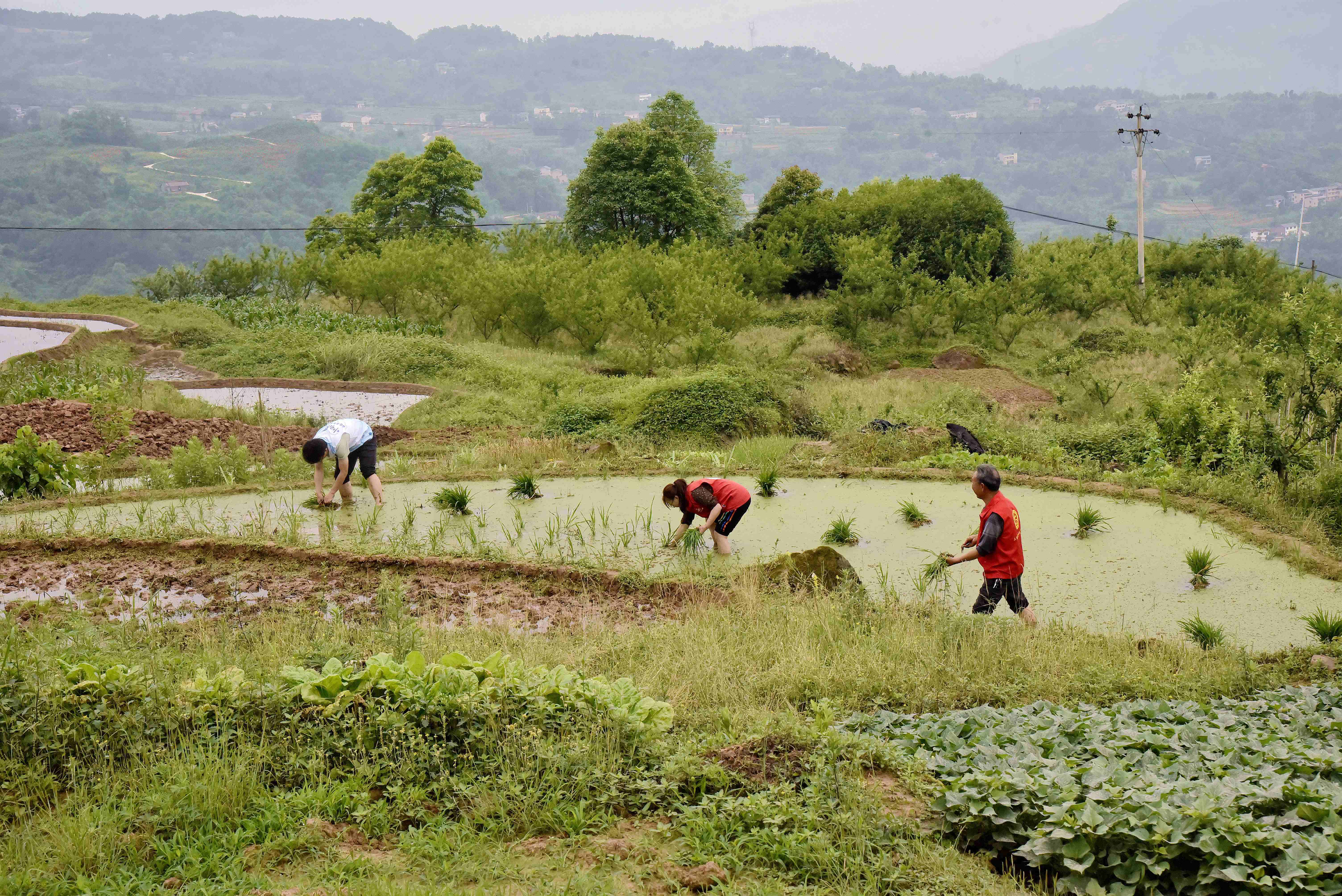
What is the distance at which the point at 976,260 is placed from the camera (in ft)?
117

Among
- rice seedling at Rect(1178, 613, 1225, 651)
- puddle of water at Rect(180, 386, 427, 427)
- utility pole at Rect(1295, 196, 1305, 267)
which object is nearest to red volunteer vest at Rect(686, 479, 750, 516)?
rice seedling at Rect(1178, 613, 1225, 651)

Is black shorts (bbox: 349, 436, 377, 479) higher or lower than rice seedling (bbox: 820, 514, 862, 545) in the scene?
higher

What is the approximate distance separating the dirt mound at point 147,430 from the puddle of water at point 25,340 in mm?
9972

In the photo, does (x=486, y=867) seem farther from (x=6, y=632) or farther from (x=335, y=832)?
(x=6, y=632)

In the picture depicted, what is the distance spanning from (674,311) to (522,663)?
20.0m

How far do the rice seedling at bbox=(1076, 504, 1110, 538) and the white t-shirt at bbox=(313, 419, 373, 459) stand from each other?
6986 millimetres

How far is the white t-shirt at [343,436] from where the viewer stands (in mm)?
10367

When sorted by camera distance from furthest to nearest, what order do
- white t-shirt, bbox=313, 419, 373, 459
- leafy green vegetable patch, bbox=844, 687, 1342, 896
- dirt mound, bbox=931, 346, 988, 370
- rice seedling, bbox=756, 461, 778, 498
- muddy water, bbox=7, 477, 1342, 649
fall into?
dirt mound, bbox=931, 346, 988, 370
rice seedling, bbox=756, 461, 778, 498
white t-shirt, bbox=313, 419, 373, 459
muddy water, bbox=7, 477, 1342, 649
leafy green vegetable patch, bbox=844, 687, 1342, 896

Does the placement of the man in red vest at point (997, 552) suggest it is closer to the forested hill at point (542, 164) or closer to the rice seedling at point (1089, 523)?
the rice seedling at point (1089, 523)

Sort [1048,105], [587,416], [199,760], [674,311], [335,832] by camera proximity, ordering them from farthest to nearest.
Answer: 1. [1048,105]
2. [674,311]
3. [587,416]
4. [199,760]
5. [335,832]

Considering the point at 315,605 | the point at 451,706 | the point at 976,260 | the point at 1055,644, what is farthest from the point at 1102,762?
the point at 976,260

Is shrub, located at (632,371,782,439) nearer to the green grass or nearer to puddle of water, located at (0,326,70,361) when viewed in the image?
the green grass

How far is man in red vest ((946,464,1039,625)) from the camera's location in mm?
7152

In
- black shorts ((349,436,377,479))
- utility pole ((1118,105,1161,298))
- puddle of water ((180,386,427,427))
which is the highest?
utility pole ((1118,105,1161,298))
